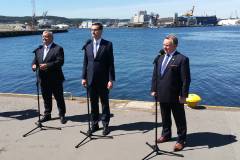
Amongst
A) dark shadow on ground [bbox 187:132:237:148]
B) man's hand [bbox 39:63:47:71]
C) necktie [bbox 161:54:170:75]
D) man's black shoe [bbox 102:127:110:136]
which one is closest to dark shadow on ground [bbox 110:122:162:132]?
man's black shoe [bbox 102:127:110:136]

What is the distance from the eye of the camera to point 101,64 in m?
7.39

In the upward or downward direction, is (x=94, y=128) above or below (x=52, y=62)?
below

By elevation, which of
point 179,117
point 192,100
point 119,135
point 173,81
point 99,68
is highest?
point 99,68

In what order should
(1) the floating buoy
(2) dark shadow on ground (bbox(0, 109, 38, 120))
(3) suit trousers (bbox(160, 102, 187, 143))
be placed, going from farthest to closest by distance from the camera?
(1) the floating buoy < (2) dark shadow on ground (bbox(0, 109, 38, 120)) < (3) suit trousers (bbox(160, 102, 187, 143))

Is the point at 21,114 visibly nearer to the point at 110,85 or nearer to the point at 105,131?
the point at 105,131

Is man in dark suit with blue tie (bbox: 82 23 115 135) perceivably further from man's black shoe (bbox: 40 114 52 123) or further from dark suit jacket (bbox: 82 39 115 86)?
man's black shoe (bbox: 40 114 52 123)

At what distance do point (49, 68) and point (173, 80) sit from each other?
283cm

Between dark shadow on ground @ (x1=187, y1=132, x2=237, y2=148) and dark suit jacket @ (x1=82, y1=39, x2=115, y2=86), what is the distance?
1863 millimetres

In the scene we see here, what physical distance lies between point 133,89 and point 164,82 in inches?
603

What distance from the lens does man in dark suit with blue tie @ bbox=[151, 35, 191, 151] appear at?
644cm

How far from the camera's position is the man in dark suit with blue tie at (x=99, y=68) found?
7.36 m

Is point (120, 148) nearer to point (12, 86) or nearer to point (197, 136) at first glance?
point (197, 136)

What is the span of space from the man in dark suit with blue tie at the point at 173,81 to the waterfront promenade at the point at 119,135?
0.56 metres

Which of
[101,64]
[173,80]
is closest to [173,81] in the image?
[173,80]
